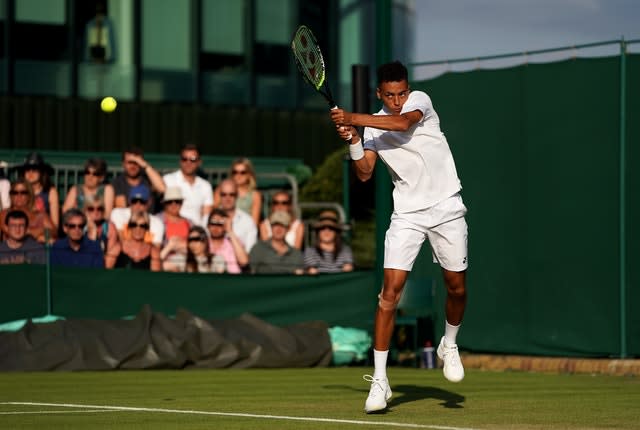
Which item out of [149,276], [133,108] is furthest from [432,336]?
[133,108]

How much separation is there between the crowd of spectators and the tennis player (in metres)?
6.47

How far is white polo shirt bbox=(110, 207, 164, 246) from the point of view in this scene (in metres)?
15.3

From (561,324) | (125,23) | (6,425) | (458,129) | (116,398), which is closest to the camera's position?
(6,425)

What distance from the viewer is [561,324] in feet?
46.5

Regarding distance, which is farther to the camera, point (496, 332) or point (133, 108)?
point (133, 108)

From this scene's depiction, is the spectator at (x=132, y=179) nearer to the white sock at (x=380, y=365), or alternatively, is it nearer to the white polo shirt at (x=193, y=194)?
the white polo shirt at (x=193, y=194)

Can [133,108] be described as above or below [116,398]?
above

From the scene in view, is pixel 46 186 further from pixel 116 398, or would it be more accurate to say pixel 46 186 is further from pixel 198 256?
pixel 116 398

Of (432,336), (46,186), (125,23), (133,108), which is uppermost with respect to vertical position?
(125,23)

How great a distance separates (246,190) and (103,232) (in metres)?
2.06

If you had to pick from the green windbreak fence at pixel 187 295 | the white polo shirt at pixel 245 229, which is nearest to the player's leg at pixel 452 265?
the green windbreak fence at pixel 187 295

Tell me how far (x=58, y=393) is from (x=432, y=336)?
588 centimetres

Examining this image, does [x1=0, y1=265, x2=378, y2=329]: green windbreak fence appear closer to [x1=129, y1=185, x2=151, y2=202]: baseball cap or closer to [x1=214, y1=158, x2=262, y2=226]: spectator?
[x1=129, y1=185, x2=151, y2=202]: baseball cap

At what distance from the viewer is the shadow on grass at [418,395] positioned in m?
9.23
